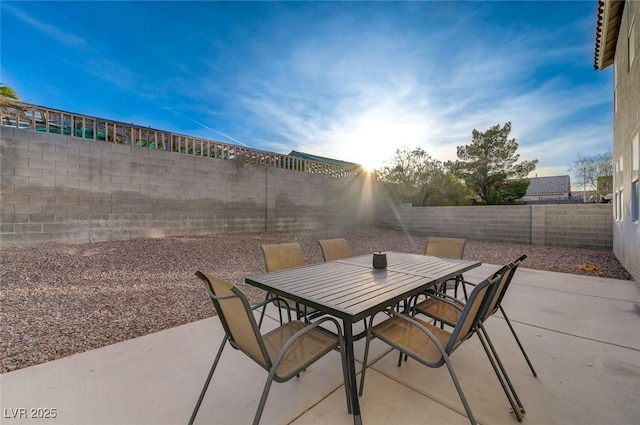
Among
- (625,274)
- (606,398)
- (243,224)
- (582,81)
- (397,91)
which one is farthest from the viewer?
(243,224)

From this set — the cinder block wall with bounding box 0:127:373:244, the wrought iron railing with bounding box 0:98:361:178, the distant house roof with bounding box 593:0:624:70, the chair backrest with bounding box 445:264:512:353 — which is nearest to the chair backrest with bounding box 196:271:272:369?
the chair backrest with bounding box 445:264:512:353

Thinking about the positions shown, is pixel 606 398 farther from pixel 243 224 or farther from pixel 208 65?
pixel 208 65

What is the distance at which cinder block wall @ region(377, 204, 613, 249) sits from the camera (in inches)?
274

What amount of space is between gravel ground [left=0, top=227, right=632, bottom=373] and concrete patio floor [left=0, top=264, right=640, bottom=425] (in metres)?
0.43

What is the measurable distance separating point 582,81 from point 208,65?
9.73 meters

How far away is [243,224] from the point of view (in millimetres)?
7848

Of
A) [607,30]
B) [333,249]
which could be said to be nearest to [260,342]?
[333,249]

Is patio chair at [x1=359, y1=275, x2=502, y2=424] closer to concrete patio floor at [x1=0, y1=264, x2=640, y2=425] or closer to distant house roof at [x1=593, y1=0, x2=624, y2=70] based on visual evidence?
concrete patio floor at [x1=0, y1=264, x2=640, y2=425]

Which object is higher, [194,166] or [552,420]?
[194,166]

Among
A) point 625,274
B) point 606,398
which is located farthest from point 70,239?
point 625,274

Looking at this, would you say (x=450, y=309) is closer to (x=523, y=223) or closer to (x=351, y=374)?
(x=351, y=374)

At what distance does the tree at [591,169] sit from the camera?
16344 millimetres

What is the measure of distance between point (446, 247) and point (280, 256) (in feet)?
6.98

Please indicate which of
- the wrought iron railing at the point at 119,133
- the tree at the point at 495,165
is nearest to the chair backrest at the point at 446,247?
Answer: the wrought iron railing at the point at 119,133
